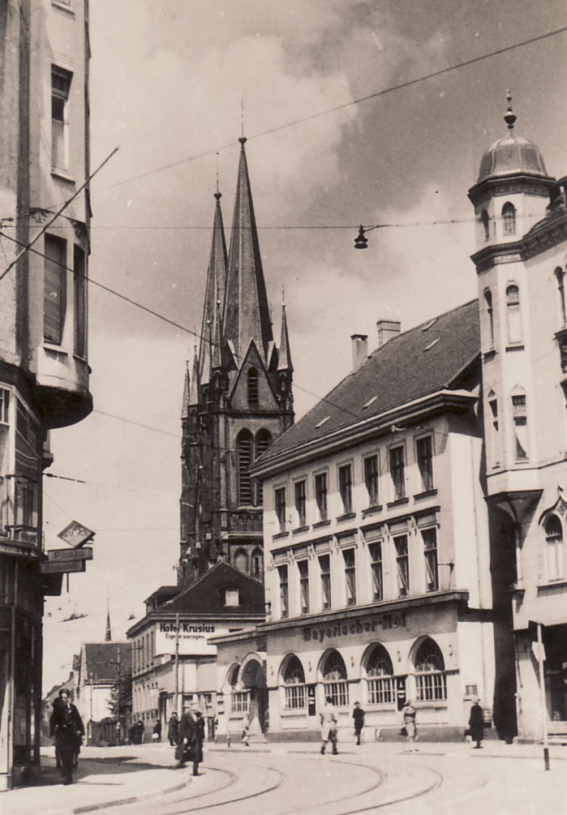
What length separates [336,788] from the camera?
2144cm

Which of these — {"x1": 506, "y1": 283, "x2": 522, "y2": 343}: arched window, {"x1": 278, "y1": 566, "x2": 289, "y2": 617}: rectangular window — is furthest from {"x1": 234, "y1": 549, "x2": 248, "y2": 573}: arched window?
{"x1": 506, "y1": 283, "x2": 522, "y2": 343}: arched window

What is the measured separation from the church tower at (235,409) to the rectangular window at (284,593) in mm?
47577

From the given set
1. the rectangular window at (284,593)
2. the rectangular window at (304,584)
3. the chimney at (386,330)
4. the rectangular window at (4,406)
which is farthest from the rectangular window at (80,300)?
the chimney at (386,330)

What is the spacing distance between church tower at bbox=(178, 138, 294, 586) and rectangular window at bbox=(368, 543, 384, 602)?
178ft

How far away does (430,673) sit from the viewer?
43219mm

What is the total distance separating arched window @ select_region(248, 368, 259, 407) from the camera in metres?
105

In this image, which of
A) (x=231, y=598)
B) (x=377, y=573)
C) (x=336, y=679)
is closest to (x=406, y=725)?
(x=377, y=573)

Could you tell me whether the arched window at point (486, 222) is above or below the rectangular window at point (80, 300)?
above

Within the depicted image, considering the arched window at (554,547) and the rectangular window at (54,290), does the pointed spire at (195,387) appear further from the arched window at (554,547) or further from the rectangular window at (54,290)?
the rectangular window at (54,290)

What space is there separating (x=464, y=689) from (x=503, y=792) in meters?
22.7

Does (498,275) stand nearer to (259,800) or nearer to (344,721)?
(344,721)

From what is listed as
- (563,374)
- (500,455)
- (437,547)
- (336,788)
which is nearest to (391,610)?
(437,547)

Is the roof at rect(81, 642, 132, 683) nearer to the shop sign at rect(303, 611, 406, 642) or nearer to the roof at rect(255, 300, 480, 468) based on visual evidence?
the roof at rect(255, 300, 480, 468)

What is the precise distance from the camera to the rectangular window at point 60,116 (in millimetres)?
25656
